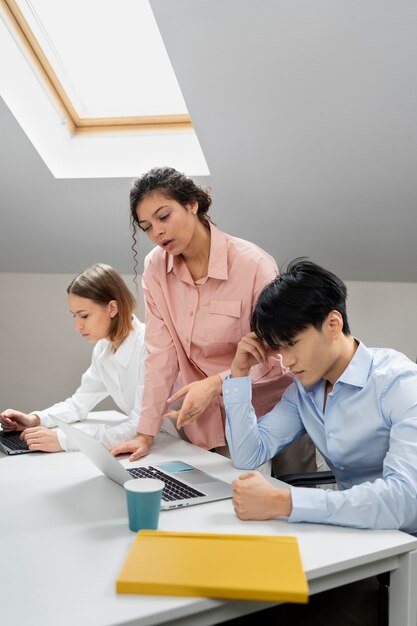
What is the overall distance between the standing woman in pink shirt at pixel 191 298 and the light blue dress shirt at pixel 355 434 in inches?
8.3

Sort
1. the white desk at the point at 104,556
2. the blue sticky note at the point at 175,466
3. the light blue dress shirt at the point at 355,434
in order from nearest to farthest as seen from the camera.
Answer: the white desk at the point at 104,556 → the light blue dress shirt at the point at 355,434 → the blue sticky note at the point at 175,466

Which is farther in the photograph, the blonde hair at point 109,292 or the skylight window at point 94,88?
the skylight window at point 94,88

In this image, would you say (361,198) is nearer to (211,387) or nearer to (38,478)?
(211,387)

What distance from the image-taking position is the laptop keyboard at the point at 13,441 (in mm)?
1755

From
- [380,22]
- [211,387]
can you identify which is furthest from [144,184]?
[380,22]

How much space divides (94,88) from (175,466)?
2035 mm

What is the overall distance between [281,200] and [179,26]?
0.83 metres

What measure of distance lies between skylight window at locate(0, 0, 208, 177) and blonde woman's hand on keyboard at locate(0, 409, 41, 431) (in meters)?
1.27

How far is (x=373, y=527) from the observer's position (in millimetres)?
1097

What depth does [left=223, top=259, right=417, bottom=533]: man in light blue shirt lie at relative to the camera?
3.67 feet

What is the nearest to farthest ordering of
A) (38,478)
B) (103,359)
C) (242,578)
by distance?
(242,578) → (38,478) → (103,359)

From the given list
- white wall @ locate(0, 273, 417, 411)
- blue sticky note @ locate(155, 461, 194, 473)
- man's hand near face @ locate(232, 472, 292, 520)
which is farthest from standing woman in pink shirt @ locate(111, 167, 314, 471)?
white wall @ locate(0, 273, 417, 411)

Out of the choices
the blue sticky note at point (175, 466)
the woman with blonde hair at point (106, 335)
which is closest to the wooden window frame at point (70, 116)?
the woman with blonde hair at point (106, 335)

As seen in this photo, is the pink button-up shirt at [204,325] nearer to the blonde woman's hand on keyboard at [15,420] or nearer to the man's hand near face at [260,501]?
the blonde woman's hand on keyboard at [15,420]
